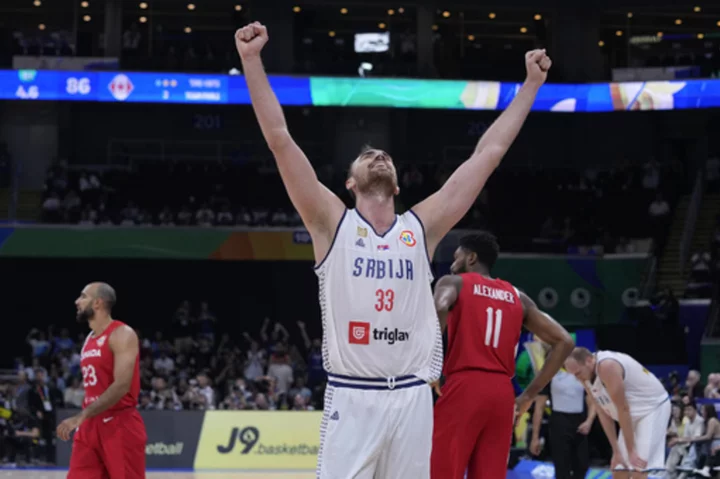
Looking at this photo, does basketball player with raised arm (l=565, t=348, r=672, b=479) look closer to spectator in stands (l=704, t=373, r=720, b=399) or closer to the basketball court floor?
the basketball court floor

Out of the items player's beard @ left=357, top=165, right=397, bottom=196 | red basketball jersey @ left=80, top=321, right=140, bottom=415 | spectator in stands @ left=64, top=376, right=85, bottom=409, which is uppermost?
player's beard @ left=357, top=165, right=397, bottom=196

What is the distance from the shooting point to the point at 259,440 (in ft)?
63.1

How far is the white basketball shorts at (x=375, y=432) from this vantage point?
448 centimetres

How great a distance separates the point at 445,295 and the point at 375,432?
199 centimetres

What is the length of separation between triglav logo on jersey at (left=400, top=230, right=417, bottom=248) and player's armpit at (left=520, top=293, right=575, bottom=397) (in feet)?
7.43

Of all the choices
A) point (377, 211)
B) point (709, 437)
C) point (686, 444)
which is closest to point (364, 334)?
point (377, 211)

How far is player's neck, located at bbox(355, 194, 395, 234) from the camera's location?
467 cm

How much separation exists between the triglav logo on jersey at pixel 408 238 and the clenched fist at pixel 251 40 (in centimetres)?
94

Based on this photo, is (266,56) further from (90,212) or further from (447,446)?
(447,446)

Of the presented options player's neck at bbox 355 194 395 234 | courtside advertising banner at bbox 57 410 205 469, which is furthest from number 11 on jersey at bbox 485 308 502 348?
courtside advertising banner at bbox 57 410 205 469

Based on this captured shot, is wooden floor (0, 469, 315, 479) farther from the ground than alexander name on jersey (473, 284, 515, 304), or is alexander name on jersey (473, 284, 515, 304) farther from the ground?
alexander name on jersey (473, 284, 515, 304)

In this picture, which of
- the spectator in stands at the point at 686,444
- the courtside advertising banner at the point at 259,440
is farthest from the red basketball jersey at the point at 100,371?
the courtside advertising banner at the point at 259,440

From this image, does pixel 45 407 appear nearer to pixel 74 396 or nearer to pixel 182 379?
pixel 74 396

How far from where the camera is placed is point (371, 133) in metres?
31.7
